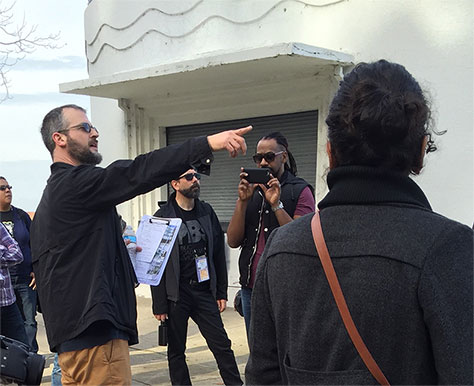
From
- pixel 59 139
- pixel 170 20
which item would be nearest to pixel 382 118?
pixel 59 139

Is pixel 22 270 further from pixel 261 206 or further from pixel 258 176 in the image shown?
pixel 258 176

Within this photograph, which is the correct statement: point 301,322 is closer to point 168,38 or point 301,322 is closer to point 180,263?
point 180,263

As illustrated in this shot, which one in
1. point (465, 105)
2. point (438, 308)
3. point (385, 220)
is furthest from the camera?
point (465, 105)

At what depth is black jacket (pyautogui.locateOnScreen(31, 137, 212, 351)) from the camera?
278 cm

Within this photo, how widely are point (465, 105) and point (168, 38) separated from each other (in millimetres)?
4749

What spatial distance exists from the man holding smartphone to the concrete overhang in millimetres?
2268

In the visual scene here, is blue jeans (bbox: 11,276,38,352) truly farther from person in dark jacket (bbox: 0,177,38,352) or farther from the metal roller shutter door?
the metal roller shutter door

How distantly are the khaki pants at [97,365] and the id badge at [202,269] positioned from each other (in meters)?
1.78

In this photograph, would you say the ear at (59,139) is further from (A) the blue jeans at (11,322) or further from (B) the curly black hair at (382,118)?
(A) the blue jeans at (11,322)

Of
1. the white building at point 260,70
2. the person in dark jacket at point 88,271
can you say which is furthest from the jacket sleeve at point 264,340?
the white building at point 260,70

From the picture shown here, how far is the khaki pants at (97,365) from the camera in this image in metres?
2.84

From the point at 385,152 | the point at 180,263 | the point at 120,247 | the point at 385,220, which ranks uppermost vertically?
the point at 385,152

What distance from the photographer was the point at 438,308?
131 cm

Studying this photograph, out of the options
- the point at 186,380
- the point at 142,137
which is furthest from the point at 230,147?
the point at 142,137
